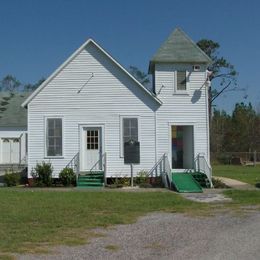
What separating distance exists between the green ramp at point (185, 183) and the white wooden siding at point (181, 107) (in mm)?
1487

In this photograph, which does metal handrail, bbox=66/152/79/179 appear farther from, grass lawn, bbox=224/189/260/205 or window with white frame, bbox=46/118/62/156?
grass lawn, bbox=224/189/260/205

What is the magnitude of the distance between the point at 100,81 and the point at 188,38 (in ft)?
17.6

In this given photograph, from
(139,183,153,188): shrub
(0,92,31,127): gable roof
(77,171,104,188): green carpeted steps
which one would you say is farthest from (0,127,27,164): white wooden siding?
(139,183,153,188): shrub

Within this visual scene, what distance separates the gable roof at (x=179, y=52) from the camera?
25.3m

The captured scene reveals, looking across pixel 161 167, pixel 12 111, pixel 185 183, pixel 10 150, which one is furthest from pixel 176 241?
pixel 12 111

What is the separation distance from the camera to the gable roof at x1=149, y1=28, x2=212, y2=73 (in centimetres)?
2533

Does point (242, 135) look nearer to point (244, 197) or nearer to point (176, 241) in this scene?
point (244, 197)

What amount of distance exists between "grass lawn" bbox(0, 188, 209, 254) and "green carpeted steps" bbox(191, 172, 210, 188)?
3653 mm

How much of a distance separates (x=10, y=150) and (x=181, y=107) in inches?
744

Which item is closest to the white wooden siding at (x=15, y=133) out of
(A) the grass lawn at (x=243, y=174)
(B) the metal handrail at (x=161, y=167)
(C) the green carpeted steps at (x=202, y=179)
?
(A) the grass lawn at (x=243, y=174)

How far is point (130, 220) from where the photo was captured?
1321 centimetres

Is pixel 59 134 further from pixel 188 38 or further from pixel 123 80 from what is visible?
pixel 188 38

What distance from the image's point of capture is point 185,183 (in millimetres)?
22625

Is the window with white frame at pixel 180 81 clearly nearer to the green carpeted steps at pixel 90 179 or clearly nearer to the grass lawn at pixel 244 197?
the green carpeted steps at pixel 90 179
